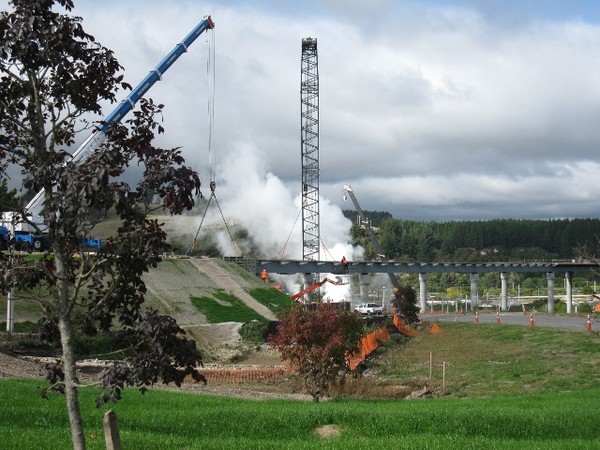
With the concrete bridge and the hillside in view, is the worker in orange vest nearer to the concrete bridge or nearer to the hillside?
the concrete bridge

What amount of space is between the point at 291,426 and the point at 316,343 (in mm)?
8567

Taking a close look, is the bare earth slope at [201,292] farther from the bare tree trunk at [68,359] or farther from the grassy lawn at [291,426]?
the bare tree trunk at [68,359]

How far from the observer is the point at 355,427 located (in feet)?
49.5

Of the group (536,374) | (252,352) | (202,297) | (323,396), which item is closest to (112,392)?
(323,396)

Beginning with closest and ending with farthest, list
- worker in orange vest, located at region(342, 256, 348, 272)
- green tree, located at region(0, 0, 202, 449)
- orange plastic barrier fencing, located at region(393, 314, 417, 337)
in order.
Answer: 1. green tree, located at region(0, 0, 202, 449)
2. orange plastic barrier fencing, located at region(393, 314, 417, 337)
3. worker in orange vest, located at region(342, 256, 348, 272)

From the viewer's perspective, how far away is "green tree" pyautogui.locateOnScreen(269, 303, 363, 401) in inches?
914

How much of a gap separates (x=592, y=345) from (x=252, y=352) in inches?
681

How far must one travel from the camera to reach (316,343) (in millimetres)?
23516

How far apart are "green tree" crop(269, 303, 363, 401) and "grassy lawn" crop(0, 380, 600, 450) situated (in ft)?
18.8

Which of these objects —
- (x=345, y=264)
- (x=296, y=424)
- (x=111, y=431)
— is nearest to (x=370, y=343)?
(x=296, y=424)

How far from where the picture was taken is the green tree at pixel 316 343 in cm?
2322

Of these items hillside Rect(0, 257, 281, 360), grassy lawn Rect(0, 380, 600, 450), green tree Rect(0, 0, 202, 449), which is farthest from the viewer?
hillside Rect(0, 257, 281, 360)

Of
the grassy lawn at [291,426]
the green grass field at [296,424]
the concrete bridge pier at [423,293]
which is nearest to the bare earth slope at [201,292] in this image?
the green grass field at [296,424]

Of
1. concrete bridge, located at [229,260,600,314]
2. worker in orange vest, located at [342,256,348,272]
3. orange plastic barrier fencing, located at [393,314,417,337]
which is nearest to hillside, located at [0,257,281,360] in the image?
concrete bridge, located at [229,260,600,314]
